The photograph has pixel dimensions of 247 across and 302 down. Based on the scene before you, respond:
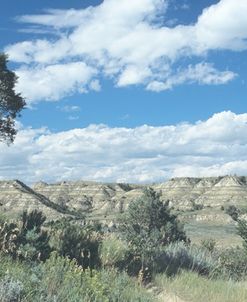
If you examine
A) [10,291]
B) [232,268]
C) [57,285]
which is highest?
[10,291]

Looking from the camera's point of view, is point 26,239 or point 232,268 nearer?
point 26,239

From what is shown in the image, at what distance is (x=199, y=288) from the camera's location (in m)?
12.2

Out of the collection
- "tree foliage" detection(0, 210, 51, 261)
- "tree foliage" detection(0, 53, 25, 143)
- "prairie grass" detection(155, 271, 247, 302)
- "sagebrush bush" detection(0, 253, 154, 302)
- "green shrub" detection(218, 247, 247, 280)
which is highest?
"tree foliage" detection(0, 53, 25, 143)

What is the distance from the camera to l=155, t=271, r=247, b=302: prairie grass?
11492 millimetres

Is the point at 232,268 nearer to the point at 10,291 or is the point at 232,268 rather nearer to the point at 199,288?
the point at 199,288

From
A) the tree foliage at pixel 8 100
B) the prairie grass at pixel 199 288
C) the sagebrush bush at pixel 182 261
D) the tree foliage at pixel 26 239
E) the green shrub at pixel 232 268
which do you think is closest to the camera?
the tree foliage at pixel 26 239

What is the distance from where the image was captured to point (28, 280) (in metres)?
8.80

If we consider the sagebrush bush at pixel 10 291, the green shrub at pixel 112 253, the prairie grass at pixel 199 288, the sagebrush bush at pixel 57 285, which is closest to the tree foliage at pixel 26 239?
the sagebrush bush at pixel 57 285


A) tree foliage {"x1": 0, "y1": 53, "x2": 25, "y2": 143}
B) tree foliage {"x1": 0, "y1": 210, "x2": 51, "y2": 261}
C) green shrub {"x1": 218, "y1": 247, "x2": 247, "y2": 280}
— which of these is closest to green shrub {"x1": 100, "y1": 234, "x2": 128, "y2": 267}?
tree foliage {"x1": 0, "y1": 210, "x2": 51, "y2": 261}

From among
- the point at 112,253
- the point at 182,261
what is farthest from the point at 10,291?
the point at 182,261

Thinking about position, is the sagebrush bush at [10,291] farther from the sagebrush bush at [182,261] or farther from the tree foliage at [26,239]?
the sagebrush bush at [182,261]

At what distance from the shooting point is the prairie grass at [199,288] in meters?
11.5

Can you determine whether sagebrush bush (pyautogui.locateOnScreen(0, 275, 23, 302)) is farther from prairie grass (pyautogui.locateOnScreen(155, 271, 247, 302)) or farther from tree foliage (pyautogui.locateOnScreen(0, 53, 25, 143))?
tree foliage (pyautogui.locateOnScreen(0, 53, 25, 143))

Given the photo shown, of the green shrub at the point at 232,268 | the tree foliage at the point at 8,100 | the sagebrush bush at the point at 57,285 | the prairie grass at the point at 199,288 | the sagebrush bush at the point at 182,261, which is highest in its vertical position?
the tree foliage at the point at 8,100
